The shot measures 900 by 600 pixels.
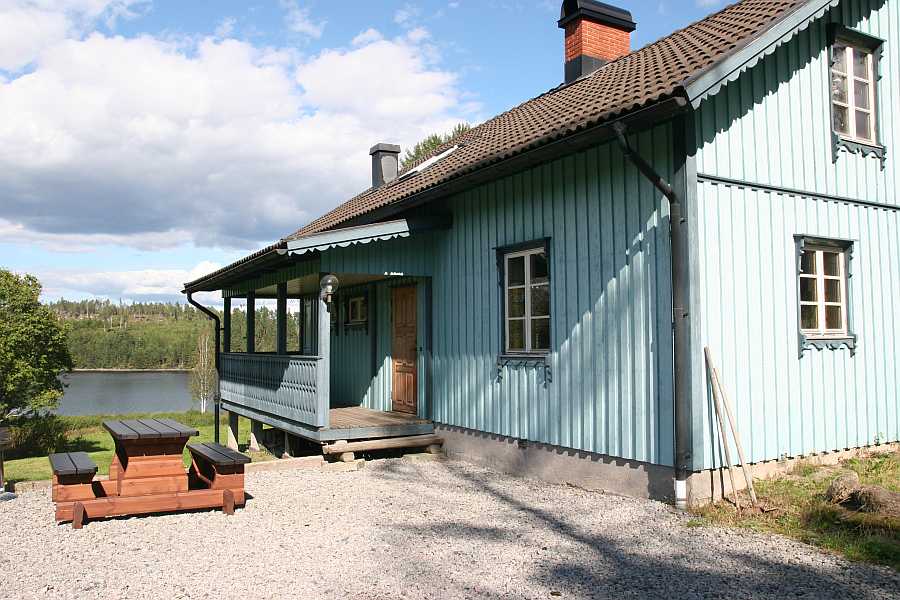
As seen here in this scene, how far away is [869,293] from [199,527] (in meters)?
7.57

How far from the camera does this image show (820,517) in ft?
19.0

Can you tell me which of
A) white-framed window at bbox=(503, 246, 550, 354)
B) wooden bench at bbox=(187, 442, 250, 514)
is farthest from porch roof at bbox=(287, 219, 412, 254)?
wooden bench at bbox=(187, 442, 250, 514)

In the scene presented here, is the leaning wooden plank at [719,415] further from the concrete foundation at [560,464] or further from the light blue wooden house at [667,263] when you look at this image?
the concrete foundation at [560,464]

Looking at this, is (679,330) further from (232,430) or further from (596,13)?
(232,430)

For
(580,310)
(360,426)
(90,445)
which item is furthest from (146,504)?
(90,445)

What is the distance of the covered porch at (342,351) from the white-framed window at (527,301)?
6.21 feet

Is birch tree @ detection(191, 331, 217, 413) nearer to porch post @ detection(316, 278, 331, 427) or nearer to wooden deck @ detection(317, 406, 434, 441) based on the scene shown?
wooden deck @ detection(317, 406, 434, 441)

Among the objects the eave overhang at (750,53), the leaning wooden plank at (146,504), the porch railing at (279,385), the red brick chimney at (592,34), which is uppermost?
the red brick chimney at (592,34)

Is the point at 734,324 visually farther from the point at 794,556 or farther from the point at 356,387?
the point at 356,387

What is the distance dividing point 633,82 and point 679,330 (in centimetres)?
305

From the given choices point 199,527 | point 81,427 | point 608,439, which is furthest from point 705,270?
point 81,427

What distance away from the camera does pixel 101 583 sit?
188 inches

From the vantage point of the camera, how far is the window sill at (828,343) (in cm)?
738

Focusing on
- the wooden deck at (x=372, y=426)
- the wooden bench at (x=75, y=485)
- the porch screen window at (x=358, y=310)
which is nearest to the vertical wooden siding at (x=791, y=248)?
the wooden deck at (x=372, y=426)
